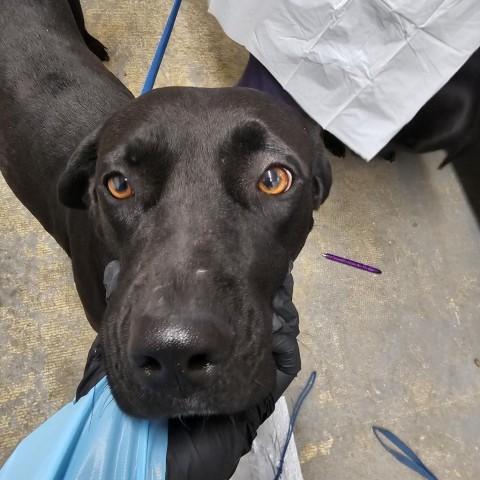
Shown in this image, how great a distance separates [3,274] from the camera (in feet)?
8.04

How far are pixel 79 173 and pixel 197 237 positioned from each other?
71 cm

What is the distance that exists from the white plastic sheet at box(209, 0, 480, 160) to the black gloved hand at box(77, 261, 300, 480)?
1286 millimetres

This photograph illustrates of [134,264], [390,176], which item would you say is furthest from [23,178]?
[390,176]

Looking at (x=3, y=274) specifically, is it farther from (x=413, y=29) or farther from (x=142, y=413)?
(x=413, y=29)

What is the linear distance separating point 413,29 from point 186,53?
1.42 m

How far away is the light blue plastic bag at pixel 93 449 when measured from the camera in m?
1.12

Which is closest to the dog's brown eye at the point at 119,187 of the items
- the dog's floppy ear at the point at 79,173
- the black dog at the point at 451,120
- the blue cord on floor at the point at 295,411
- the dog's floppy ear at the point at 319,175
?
the dog's floppy ear at the point at 79,173

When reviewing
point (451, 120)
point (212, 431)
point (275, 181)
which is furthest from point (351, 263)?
point (212, 431)

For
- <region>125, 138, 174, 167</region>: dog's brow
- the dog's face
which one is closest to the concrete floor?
the dog's face

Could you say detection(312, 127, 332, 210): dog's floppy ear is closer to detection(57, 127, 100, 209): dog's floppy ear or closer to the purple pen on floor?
detection(57, 127, 100, 209): dog's floppy ear

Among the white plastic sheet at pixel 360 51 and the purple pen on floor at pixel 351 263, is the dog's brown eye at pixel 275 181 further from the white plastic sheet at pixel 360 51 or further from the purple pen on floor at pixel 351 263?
the purple pen on floor at pixel 351 263

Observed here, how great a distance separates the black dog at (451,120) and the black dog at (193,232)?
4.08 ft

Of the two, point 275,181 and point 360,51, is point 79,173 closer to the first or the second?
point 275,181

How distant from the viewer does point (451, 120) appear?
270 cm
